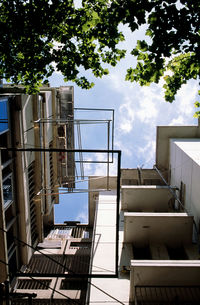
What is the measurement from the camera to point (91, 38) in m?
8.47

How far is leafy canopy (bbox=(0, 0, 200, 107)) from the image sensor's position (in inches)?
246

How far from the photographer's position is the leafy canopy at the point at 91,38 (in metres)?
6.24

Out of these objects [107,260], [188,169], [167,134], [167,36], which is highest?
[167,36]

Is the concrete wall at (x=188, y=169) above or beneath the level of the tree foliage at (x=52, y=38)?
beneath

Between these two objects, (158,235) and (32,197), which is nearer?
(158,235)

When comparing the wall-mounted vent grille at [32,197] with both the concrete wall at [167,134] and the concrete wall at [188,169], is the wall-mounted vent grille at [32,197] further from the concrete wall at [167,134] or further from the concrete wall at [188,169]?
the concrete wall at [167,134]

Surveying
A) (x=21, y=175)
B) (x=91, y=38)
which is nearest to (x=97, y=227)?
(x=21, y=175)

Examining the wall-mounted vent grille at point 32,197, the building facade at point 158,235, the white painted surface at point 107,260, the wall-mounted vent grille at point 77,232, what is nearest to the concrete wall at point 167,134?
the building facade at point 158,235

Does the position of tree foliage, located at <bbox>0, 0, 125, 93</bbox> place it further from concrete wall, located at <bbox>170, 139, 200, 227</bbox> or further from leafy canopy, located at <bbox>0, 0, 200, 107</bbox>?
concrete wall, located at <bbox>170, 139, 200, 227</bbox>

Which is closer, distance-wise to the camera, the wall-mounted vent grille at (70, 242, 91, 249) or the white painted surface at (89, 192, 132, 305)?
the white painted surface at (89, 192, 132, 305)

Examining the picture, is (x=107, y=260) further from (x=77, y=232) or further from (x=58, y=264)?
(x=77, y=232)

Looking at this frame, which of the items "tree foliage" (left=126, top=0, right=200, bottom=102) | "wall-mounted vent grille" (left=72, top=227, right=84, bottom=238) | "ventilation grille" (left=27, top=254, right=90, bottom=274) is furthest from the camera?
"wall-mounted vent grille" (left=72, top=227, right=84, bottom=238)

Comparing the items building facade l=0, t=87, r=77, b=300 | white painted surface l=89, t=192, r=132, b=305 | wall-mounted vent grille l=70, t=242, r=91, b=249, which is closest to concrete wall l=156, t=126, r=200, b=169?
white painted surface l=89, t=192, r=132, b=305

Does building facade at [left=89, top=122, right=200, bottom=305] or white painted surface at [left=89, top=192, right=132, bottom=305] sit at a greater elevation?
building facade at [left=89, top=122, right=200, bottom=305]
